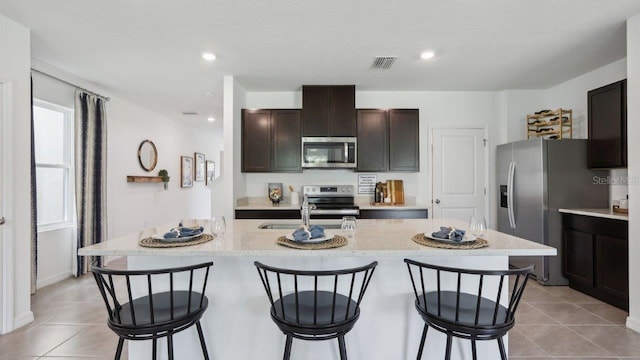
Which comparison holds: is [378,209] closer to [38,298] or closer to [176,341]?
[176,341]

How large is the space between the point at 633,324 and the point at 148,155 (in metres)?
6.32

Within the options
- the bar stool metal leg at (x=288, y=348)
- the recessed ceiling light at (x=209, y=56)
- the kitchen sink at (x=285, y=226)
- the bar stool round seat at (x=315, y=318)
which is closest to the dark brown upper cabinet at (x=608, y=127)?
the kitchen sink at (x=285, y=226)

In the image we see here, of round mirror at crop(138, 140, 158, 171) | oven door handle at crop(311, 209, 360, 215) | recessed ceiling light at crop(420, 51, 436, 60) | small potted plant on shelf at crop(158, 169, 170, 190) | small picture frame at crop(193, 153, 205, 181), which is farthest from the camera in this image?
small picture frame at crop(193, 153, 205, 181)

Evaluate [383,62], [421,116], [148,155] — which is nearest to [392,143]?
[421,116]

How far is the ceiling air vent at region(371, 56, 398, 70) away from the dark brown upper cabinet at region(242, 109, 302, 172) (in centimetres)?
124

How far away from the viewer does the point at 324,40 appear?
2.80 meters

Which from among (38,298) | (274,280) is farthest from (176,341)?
(38,298)

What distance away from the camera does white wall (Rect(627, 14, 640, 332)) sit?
2.40 metres

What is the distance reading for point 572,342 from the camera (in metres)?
2.31

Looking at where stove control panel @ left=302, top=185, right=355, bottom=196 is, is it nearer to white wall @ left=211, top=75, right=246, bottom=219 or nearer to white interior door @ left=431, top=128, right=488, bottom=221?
white wall @ left=211, top=75, right=246, bottom=219

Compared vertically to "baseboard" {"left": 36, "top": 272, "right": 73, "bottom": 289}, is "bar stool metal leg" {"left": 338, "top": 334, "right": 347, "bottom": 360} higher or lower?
higher

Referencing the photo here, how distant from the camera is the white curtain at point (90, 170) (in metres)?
3.82

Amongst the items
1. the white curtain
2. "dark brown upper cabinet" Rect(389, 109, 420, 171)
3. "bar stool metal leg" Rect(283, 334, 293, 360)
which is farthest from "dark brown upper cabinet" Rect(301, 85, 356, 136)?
"bar stool metal leg" Rect(283, 334, 293, 360)

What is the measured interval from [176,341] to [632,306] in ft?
11.0
